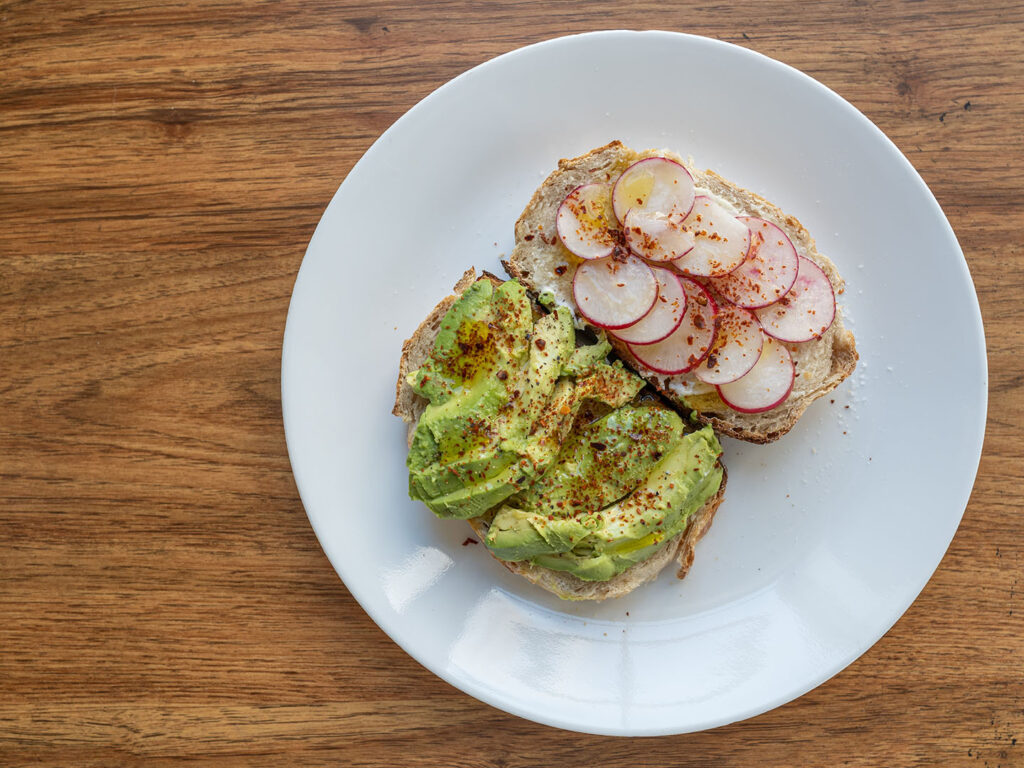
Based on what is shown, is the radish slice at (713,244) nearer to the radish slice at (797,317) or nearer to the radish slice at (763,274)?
the radish slice at (763,274)

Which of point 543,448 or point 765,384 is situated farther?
point 765,384

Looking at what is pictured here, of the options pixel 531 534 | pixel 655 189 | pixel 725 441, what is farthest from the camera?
pixel 725 441

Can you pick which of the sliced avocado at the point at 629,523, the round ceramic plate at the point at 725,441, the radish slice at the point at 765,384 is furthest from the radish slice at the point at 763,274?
the sliced avocado at the point at 629,523

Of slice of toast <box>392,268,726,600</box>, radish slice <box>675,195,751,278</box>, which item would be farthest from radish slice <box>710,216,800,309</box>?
slice of toast <box>392,268,726,600</box>

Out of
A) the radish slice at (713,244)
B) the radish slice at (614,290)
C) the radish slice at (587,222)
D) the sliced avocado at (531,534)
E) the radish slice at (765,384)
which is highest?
the radish slice at (587,222)

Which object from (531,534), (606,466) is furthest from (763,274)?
(531,534)

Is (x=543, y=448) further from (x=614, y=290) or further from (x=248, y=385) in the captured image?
(x=248, y=385)

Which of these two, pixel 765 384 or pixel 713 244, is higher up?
pixel 713 244
